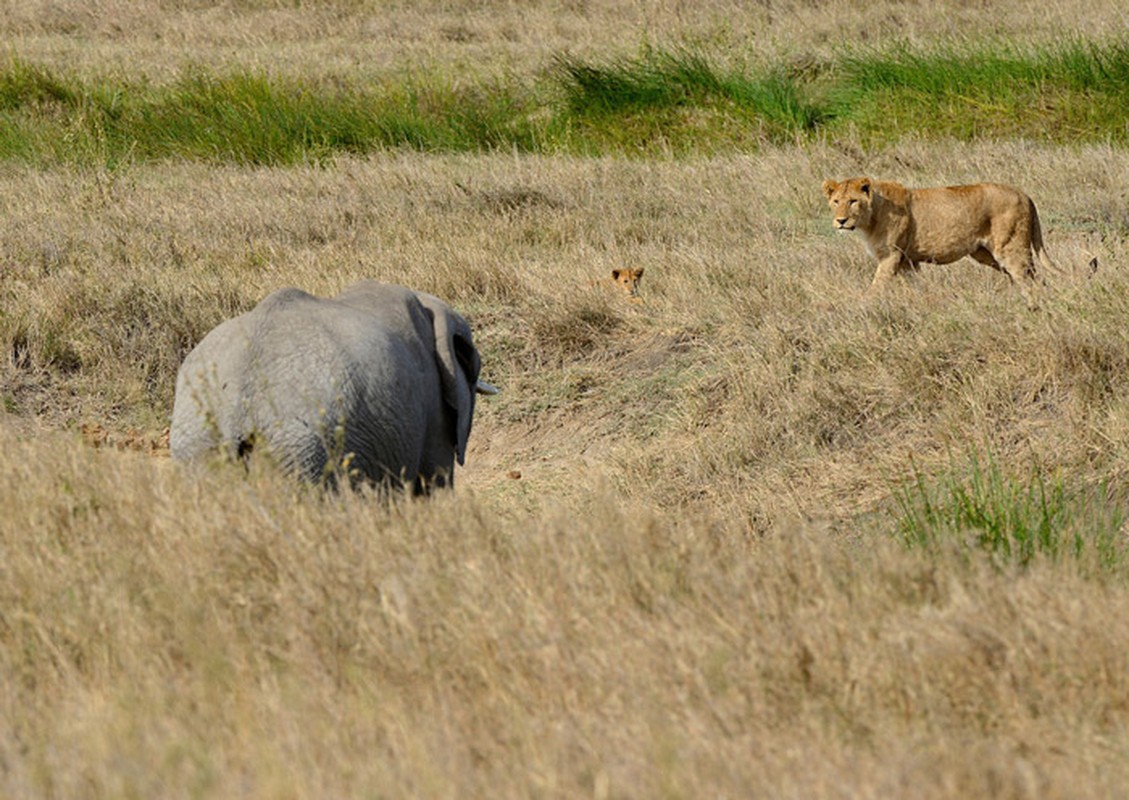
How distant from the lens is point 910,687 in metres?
Answer: 3.61

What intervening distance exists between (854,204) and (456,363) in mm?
4315

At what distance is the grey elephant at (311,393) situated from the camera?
5.14 meters

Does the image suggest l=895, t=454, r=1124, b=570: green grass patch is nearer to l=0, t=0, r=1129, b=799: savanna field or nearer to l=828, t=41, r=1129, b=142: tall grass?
l=0, t=0, r=1129, b=799: savanna field

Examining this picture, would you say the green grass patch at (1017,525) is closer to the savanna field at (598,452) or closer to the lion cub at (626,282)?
the savanna field at (598,452)

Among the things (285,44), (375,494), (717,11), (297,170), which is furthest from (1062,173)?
(285,44)

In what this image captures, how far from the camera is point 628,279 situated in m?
9.38

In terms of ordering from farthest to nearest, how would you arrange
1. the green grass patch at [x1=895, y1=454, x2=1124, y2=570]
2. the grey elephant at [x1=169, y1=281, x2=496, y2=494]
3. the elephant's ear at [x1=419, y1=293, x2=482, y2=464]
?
the elephant's ear at [x1=419, y1=293, x2=482, y2=464] → the grey elephant at [x1=169, y1=281, x2=496, y2=494] → the green grass patch at [x1=895, y1=454, x2=1124, y2=570]

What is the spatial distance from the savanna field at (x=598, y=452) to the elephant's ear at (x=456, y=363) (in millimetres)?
415

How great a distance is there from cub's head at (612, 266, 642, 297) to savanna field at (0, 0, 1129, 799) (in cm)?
18

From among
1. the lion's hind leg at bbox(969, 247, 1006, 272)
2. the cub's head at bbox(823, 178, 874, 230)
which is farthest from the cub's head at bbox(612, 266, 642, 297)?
the lion's hind leg at bbox(969, 247, 1006, 272)

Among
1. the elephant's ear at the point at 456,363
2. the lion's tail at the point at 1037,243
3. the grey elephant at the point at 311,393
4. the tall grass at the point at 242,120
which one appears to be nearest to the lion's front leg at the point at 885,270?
the lion's tail at the point at 1037,243

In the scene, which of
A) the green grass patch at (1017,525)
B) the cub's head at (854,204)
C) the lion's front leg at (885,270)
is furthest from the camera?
the cub's head at (854,204)

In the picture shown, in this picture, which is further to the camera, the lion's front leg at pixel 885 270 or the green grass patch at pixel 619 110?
the green grass patch at pixel 619 110

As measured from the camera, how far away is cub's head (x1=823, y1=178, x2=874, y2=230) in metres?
9.64
